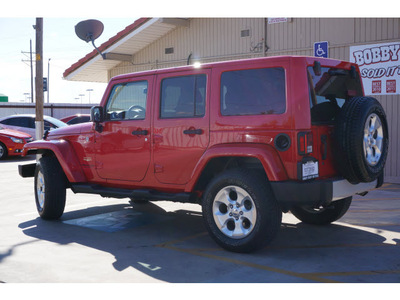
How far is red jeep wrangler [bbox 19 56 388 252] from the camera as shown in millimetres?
4734

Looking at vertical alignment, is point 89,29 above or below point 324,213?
above

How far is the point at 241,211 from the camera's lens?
497 centimetres

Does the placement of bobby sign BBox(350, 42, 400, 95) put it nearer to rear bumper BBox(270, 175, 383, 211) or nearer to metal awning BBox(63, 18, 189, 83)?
metal awning BBox(63, 18, 189, 83)

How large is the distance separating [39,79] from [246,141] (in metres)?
10.6

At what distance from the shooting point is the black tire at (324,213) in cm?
611

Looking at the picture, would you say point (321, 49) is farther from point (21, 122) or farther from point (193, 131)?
point (21, 122)

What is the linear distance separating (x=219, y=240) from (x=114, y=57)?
37.0ft

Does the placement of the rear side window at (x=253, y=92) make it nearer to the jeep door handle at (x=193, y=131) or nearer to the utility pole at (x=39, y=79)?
the jeep door handle at (x=193, y=131)

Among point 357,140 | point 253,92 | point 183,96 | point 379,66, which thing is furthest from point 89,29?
point 357,140

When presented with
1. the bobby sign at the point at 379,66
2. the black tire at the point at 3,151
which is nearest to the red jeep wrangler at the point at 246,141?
the bobby sign at the point at 379,66

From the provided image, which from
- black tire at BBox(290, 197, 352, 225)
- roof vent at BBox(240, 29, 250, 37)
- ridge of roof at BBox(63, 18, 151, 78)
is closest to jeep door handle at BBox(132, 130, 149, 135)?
black tire at BBox(290, 197, 352, 225)

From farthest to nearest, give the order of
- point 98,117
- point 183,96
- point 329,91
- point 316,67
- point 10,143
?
1. point 10,143
2. point 98,117
3. point 183,96
4. point 329,91
5. point 316,67

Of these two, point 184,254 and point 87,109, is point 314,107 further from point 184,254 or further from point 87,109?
point 87,109

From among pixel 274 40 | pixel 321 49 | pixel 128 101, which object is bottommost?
pixel 128 101
